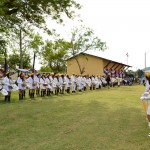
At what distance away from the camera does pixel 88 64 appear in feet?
181

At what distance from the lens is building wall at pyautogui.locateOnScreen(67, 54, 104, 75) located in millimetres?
52675

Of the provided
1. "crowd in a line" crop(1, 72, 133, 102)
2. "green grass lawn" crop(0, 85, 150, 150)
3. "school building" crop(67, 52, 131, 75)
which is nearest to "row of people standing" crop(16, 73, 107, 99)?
"crowd in a line" crop(1, 72, 133, 102)

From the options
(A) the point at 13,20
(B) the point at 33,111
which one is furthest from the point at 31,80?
(B) the point at 33,111

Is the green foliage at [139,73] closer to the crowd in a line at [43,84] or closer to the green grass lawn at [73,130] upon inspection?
the crowd in a line at [43,84]

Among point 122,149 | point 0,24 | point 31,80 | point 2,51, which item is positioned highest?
point 0,24

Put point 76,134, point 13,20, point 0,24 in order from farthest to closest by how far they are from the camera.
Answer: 1. point 13,20
2. point 0,24
3. point 76,134

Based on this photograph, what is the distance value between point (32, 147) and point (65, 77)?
19888 mm

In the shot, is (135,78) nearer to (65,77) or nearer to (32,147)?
(65,77)

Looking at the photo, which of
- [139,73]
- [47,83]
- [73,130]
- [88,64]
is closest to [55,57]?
[88,64]

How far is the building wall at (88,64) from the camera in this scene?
52.7 meters

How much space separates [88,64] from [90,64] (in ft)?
1.53

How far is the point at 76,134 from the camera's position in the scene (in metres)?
8.59

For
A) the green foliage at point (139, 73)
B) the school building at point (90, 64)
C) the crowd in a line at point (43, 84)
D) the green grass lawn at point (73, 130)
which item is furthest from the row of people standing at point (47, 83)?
the green foliage at point (139, 73)

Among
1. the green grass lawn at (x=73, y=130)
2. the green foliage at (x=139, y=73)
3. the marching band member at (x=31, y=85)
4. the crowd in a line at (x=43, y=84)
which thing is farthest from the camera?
the green foliage at (x=139, y=73)
